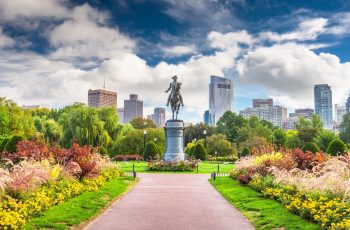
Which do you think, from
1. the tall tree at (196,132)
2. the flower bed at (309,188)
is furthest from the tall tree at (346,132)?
the flower bed at (309,188)

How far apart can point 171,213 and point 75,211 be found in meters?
2.86

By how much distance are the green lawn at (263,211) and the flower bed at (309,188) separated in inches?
10.1

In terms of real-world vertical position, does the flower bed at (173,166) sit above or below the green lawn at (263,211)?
above

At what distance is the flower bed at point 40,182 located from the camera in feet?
34.8

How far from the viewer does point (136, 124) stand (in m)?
100

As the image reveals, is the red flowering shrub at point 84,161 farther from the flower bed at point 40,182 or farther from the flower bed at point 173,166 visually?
the flower bed at point 173,166

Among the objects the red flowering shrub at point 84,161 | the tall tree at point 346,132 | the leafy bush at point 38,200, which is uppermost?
the tall tree at point 346,132

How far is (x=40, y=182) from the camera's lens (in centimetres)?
1387

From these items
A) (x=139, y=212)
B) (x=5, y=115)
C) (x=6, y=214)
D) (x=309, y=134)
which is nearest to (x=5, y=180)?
(x=6, y=214)

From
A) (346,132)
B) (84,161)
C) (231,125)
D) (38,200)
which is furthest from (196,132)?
(38,200)

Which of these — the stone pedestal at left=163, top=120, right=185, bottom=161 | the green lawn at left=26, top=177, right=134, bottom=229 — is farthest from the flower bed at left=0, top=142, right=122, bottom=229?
the stone pedestal at left=163, top=120, right=185, bottom=161

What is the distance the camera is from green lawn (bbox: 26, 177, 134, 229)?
33.8 feet

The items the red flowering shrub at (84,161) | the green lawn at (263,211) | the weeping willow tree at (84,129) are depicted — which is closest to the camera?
the green lawn at (263,211)

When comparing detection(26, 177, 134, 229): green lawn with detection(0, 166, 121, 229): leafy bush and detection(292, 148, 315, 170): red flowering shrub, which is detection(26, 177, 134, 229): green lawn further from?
detection(292, 148, 315, 170): red flowering shrub
